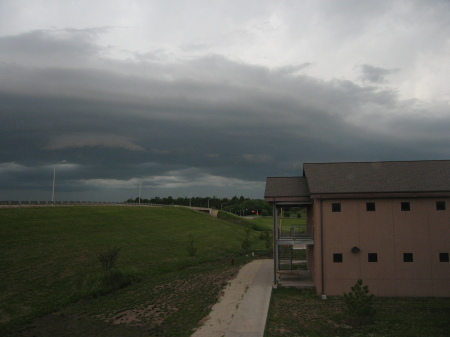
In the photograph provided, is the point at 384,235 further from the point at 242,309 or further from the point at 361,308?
the point at 242,309

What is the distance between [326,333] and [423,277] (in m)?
10.6

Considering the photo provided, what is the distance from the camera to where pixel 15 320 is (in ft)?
65.1

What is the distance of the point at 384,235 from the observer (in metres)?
24.1

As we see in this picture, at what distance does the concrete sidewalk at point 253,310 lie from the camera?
55.4 feet

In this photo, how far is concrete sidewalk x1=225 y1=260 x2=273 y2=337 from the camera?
16.9 m

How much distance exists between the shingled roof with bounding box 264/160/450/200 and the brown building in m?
0.07

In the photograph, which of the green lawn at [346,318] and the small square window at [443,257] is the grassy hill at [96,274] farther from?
the small square window at [443,257]

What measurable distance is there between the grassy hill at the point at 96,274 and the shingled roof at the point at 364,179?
899 centimetres

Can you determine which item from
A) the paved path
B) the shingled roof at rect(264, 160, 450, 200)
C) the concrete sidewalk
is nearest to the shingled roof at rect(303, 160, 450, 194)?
the shingled roof at rect(264, 160, 450, 200)

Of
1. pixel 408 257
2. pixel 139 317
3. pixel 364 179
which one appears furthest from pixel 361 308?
pixel 139 317

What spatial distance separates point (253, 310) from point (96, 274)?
14.7 metres

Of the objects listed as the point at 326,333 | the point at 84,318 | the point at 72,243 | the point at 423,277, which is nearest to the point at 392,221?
the point at 423,277

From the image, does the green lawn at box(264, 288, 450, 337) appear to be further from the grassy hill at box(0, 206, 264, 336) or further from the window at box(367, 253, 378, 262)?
the grassy hill at box(0, 206, 264, 336)

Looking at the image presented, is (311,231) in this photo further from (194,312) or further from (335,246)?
(194,312)
